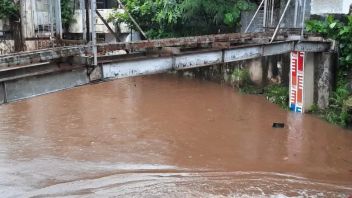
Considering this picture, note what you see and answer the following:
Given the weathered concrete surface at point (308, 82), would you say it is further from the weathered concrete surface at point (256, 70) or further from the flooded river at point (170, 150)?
the weathered concrete surface at point (256, 70)

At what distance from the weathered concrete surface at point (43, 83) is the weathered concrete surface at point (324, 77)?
7.76 m

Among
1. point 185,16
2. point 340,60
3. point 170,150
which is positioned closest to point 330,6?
point 340,60

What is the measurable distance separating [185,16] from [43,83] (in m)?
11.1

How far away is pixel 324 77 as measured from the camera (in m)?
12.0

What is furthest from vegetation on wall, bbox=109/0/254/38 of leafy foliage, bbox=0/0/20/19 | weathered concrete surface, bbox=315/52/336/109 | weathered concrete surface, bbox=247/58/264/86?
leafy foliage, bbox=0/0/20/19

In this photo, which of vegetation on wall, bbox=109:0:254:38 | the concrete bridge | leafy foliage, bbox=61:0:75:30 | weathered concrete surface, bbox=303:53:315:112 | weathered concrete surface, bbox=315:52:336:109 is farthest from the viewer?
leafy foliage, bbox=61:0:75:30

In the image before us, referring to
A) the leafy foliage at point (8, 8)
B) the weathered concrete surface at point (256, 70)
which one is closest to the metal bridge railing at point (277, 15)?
the weathered concrete surface at point (256, 70)

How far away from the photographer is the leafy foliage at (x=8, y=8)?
22109 mm

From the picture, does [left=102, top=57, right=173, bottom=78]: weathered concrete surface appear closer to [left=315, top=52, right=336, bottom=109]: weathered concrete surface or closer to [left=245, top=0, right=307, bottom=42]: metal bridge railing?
→ [left=315, top=52, right=336, bottom=109]: weathered concrete surface

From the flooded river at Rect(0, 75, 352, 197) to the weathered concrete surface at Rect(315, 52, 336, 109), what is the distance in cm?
67

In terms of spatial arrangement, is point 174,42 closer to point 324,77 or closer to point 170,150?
point 170,150

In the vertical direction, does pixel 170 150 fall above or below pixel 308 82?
below

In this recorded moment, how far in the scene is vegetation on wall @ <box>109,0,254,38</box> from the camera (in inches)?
624

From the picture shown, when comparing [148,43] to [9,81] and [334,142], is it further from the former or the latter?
[334,142]
